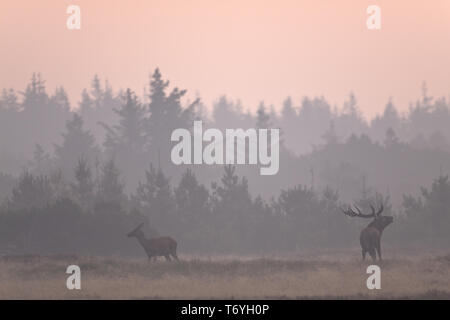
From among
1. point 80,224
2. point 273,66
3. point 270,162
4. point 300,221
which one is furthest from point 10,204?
point 273,66

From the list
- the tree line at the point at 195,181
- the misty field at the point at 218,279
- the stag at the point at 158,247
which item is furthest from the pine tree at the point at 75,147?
the misty field at the point at 218,279

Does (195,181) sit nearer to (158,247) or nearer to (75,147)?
(158,247)

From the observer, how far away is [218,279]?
25.4 metres

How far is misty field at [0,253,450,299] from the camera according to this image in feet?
75.0

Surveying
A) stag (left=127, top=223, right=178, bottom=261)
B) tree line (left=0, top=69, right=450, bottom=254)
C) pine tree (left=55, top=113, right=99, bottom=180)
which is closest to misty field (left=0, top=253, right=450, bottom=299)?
stag (left=127, top=223, right=178, bottom=261)

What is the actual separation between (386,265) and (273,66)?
129 meters

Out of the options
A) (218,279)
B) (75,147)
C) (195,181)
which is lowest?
(218,279)

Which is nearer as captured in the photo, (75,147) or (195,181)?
(195,181)

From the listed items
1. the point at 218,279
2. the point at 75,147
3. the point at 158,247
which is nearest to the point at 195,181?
the point at 158,247

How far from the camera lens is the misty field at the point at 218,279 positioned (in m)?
22.9

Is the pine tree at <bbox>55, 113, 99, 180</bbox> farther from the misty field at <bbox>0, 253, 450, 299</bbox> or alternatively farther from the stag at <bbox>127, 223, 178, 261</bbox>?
the misty field at <bbox>0, 253, 450, 299</bbox>

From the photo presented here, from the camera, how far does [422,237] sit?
141 ft

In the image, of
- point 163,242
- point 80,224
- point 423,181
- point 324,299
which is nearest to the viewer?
point 324,299
